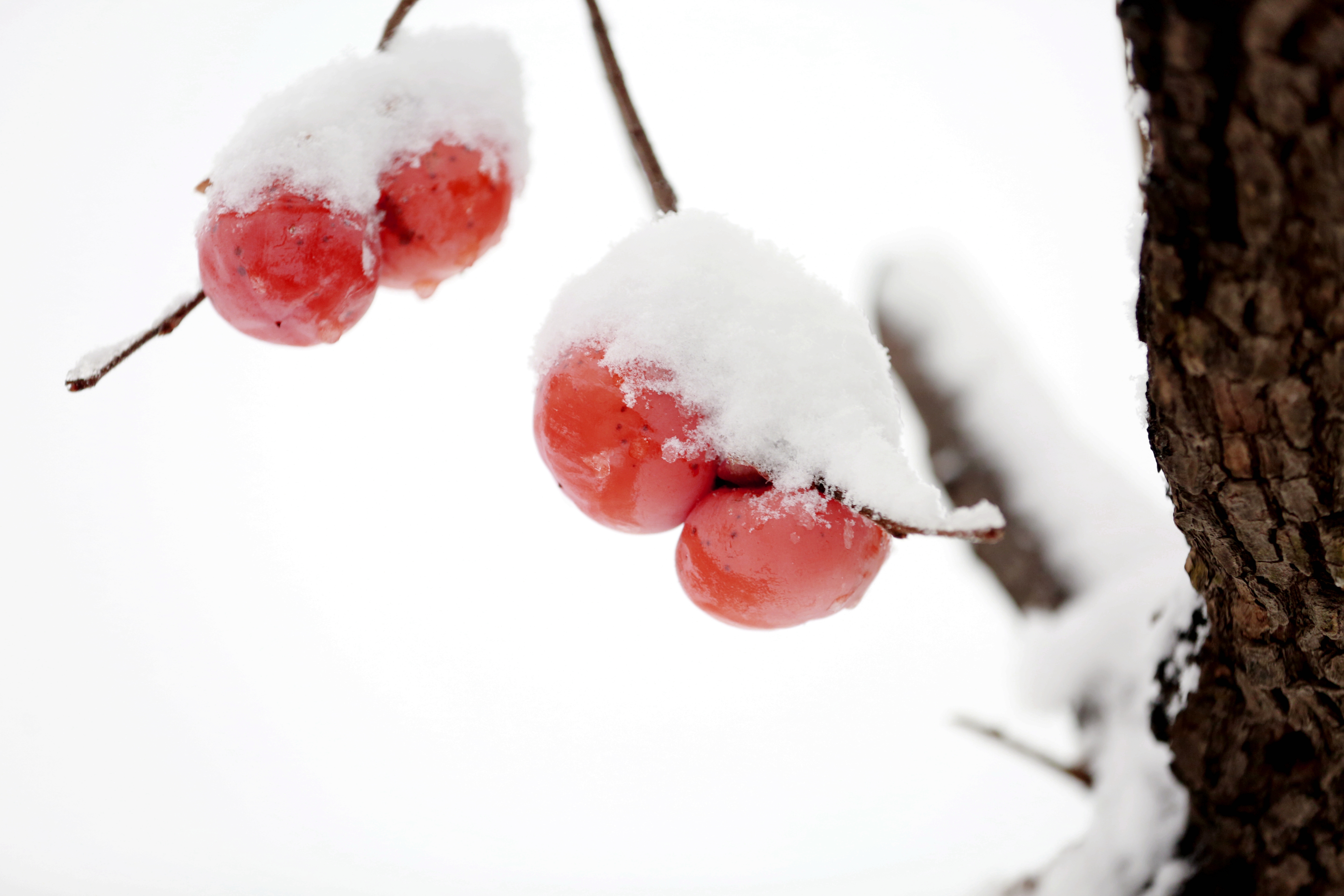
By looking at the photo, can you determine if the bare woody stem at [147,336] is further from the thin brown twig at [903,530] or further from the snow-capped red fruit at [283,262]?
the thin brown twig at [903,530]

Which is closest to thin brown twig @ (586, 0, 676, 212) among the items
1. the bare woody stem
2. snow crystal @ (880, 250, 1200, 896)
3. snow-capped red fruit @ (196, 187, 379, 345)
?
the bare woody stem

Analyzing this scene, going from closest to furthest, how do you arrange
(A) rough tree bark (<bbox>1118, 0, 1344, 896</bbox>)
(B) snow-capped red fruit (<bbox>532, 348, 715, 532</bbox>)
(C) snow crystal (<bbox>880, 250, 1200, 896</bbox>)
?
(A) rough tree bark (<bbox>1118, 0, 1344, 896</bbox>) < (B) snow-capped red fruit (<bbox>532, 348, 715, 532</bbox>) < (C) snow crystal (<bbox>880, 250, 1200, 896</bbox>)

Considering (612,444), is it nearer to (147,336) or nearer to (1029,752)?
(147,336)

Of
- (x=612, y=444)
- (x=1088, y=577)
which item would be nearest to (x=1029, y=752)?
(x=1088, y=577)

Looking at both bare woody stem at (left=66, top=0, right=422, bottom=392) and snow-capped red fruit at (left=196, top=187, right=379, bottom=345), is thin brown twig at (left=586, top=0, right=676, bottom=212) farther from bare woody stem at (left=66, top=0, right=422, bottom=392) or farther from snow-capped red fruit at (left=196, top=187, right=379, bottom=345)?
snow-capped red fruit at (left=196, top=187, right=379, bottom=345)

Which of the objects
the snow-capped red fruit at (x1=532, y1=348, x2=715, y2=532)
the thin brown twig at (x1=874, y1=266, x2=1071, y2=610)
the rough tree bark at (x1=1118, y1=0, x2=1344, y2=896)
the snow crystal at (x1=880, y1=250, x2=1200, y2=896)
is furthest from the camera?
the thin brown twig at (x1=874, y1=266, x2=1071, y2=610)

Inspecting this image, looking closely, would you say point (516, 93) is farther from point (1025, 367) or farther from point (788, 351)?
point (1025, 367)

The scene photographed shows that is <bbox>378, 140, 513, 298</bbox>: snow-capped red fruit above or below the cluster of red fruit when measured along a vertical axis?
above

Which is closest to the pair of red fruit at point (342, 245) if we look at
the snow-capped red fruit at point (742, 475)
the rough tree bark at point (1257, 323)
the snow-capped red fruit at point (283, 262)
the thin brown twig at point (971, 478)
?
the snow-capped red fruit at point (283, 262)

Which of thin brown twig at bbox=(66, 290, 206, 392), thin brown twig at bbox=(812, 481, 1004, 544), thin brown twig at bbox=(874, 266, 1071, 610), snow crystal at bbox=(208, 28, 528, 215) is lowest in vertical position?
thin brown twig at bbox=(874, 266, 1071, 610)
